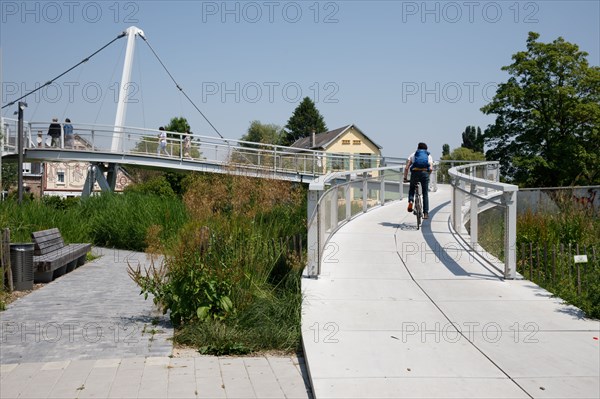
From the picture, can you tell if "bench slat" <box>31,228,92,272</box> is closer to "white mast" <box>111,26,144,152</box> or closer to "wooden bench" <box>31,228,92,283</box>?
"wooden bench" <box>31,228,92,283</box>

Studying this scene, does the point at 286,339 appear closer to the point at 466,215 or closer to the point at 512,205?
the point at 512,205

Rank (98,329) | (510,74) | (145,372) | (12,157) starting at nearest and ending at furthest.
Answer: (145,372) → (98,329) → (12,157) → (510,74)

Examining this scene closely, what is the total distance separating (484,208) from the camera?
10680 millimetres

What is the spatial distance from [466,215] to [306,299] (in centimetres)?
647

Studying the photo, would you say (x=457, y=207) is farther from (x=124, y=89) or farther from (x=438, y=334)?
(x=124, y=89)

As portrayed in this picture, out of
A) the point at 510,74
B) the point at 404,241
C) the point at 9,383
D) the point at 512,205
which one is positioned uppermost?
the point at 510,74

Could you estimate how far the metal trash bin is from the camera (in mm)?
10273

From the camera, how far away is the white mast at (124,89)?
111 feet

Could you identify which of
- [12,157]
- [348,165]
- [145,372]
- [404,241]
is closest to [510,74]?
[348,165]

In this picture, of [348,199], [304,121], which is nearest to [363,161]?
[348,199]

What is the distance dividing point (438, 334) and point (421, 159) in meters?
7.56

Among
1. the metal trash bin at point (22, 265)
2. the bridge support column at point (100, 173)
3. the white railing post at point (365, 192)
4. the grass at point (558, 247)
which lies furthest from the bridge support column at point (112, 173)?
the grass at point (558, 247)

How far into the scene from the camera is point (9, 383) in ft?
17.9

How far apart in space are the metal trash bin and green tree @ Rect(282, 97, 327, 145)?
90.6 meters
